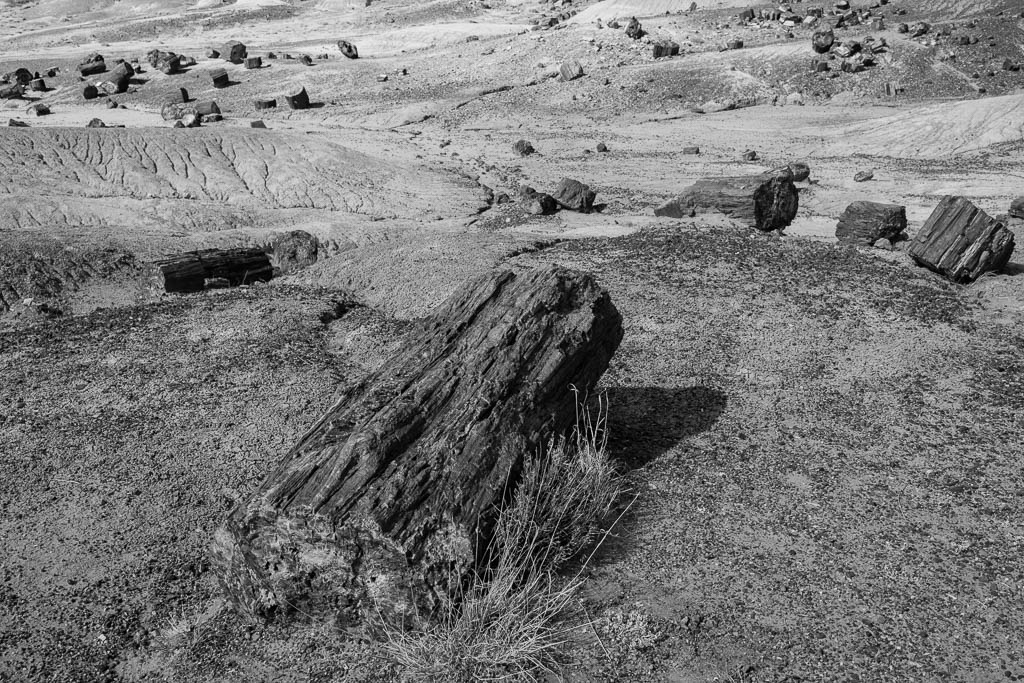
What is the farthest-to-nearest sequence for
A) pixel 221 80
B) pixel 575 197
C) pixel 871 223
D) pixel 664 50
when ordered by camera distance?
pixel 221 80
pixel 664 50
pixel 575 197
pixel 871 223

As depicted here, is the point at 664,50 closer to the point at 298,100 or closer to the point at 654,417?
the point at 298,100

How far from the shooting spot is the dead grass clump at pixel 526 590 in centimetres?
422

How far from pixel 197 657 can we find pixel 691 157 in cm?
1720

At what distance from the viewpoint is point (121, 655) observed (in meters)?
4.90

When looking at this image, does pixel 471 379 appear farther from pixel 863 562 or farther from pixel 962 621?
pixel 962 621

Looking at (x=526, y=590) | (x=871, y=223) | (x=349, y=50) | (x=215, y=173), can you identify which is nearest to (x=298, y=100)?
(x=349, y=50)

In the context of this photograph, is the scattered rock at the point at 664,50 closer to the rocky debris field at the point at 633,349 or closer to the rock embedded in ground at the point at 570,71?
the rock embedded in ground at the point at 570,71

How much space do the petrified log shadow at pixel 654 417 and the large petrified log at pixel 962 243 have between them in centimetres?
408

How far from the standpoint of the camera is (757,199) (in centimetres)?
1252

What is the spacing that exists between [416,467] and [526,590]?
849mm

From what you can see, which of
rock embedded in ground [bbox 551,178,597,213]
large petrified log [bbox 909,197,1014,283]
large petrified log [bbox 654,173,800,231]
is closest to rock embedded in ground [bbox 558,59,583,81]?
rock embedded in ground [bbox 551,178,597,213]

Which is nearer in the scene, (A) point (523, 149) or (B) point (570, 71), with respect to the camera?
(A) point (523, 149)

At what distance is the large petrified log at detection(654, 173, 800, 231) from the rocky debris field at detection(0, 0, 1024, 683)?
0.06 m

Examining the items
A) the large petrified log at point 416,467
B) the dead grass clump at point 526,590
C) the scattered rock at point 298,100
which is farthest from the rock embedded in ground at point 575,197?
the scattered rock at point 298,100
